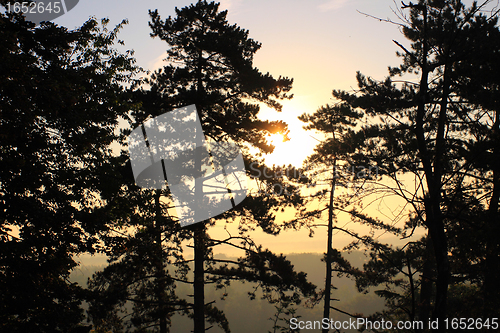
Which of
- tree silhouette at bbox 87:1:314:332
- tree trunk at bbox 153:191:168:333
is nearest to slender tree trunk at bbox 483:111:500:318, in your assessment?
tree silhouette at bbox 87:1:314:332

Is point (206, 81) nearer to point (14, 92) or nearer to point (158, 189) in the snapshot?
point (158, 189)

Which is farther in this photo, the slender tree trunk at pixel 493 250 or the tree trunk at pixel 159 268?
the tree trunk at pixel 159 268

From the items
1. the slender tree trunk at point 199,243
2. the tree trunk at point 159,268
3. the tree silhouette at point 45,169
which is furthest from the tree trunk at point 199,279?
the tree silhouette at point 45,169

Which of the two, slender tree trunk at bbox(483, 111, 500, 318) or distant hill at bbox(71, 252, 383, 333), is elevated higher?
slender tree trunk at bbox(483, 111, 500, 318)

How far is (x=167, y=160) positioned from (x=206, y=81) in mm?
3430

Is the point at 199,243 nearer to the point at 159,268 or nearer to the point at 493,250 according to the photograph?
the point at 159,268

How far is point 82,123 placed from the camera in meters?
8.27

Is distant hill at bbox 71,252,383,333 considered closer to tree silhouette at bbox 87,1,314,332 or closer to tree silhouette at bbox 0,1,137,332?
tree silhouette at bbox 87,1,314,332

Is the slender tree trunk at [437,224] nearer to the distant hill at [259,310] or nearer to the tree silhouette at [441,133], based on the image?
the tree silhouette at [441,133]

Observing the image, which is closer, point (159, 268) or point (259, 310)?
point (159, 268)

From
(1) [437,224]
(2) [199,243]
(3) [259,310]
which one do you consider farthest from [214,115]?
(3) [259,310]

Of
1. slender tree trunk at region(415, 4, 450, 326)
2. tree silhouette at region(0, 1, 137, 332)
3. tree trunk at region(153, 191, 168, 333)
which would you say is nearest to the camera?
slender tree trunk at region(415, 4, 450, 326)

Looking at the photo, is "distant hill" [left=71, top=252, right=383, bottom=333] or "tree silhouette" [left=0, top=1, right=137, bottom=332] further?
"distant hill" [left=71, top=252, right=383, bottom=333]

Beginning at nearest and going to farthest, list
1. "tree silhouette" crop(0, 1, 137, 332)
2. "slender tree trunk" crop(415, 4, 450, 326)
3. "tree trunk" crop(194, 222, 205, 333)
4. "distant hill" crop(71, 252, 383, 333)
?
1. "slender tree trunk" crop(415, 4, 450, 326)
2. "tree silhouette" crop(0, 1, 137, 332)
3. "tree trunk" crop(194, 222, 205, 333)
4. "distant hill" crop(71, 252, 383, 333)
